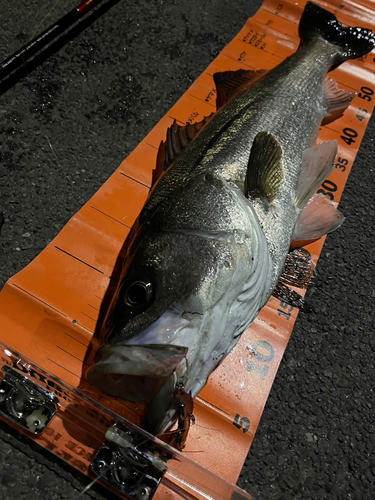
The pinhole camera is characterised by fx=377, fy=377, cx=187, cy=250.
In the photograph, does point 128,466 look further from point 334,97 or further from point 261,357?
point 334,97

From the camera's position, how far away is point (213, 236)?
1572mm

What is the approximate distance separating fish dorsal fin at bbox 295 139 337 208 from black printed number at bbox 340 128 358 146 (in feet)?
2.14

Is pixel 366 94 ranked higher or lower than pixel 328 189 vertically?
higher

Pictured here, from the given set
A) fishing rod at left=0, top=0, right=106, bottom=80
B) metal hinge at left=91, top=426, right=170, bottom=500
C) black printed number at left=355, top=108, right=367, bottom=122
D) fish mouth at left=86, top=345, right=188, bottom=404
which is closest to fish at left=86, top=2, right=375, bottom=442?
fish mouth at left=86, top=345, right=188, bottom=404

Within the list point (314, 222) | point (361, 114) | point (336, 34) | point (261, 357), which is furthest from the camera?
point (361, 114)

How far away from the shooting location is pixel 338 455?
195 cm

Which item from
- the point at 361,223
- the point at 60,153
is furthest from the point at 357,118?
the point at 60,153

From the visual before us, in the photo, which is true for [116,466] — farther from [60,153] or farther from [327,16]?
[327,16]

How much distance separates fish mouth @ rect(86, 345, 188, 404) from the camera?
125cm

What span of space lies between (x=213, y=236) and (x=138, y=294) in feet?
1.30

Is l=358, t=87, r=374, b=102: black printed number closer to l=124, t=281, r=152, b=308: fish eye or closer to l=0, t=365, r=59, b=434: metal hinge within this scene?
l=124, t=281, r=152, b=308: fish eye

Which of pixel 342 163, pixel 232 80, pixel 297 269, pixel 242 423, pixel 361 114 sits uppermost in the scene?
pixel 361 114

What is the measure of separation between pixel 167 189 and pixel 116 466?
48.9 inches

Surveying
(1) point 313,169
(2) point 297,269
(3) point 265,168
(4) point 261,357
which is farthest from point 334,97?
(4) point 261,357
